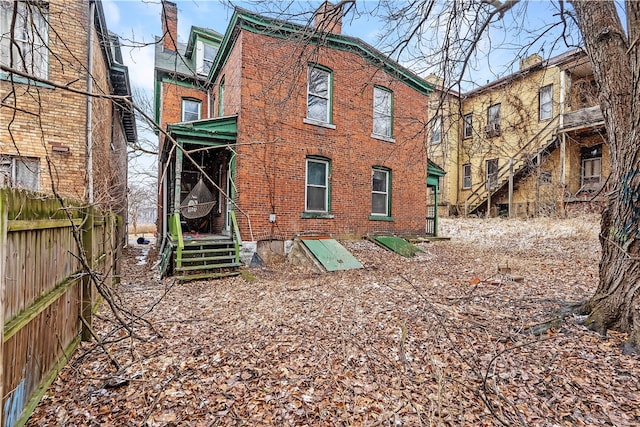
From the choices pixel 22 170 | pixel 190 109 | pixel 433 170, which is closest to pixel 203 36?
pixel 190 109

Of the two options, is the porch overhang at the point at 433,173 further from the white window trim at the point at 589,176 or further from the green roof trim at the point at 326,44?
the white window trim at the point at 589,176

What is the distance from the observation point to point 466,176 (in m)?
21.7

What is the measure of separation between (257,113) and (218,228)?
4.30m

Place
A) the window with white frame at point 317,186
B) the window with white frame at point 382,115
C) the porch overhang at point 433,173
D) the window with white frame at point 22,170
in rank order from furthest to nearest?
the porch overhang at point 433,173 < the window with white frame at point 382,115 < the window with white frame at point 317,186 < the window with white frame at point 22,170

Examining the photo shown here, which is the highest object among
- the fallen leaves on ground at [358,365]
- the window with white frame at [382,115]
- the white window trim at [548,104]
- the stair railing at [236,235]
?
the white window trim at [548,104]

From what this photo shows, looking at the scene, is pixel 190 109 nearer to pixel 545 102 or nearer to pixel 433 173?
pixel 433 173

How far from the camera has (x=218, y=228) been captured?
1118 centimetres

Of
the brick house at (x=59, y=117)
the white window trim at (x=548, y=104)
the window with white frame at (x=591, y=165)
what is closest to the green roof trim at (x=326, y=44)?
the brick house at (x=59, y=117)

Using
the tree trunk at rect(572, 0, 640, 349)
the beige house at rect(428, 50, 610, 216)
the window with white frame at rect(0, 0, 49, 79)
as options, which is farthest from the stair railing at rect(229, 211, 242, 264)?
the beige house at rect(428, 50, 610, 216)

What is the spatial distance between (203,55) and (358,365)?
15022 millimetres

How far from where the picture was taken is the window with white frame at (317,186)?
10.1 meters

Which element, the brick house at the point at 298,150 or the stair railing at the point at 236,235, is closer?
the stair railing at the point at 236,235

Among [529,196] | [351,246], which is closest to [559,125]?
[529,196]

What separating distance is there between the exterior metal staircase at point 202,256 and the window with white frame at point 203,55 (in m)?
8.90
